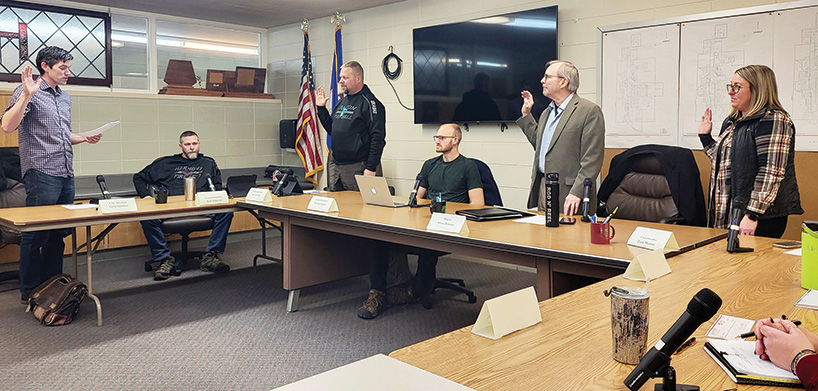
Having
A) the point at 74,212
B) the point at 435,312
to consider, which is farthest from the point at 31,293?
the point at 435,312

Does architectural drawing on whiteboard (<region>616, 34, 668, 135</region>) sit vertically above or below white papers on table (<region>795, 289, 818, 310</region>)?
above

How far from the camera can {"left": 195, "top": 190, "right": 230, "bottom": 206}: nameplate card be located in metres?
4.11

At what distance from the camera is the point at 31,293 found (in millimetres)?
3896

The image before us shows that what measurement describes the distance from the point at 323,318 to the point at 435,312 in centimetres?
71

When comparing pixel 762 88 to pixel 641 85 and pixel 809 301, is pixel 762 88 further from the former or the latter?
pixel 809 301

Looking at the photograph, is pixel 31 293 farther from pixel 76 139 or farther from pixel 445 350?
pixel 445 350

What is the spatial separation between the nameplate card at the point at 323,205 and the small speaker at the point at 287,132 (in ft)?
11.3

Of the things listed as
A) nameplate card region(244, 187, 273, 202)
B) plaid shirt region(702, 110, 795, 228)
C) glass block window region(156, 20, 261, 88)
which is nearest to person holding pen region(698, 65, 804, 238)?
plaid shirt region(702, 110, 795, 228)

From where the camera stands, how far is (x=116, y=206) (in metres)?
3.72

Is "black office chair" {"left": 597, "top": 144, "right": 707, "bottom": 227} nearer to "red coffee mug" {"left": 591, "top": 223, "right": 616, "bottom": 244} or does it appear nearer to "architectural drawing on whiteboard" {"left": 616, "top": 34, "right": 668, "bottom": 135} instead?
"architectural drawing on whiteboard" {"left": 616, "top": 34, "right": 668, "bottom": 135}

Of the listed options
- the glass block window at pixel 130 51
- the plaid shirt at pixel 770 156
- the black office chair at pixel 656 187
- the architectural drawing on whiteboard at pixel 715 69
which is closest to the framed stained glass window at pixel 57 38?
the glass block window at pixel 130 51

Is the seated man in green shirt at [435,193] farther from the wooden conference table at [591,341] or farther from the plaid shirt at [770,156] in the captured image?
the wooden conference table at [591,341]

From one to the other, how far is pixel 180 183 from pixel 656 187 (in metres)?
3.72

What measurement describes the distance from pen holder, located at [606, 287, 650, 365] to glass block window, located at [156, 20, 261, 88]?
627 cm
